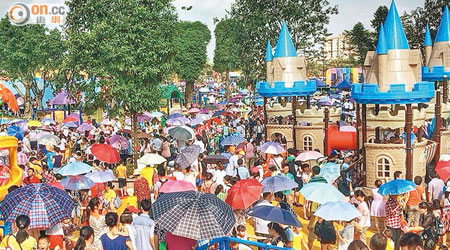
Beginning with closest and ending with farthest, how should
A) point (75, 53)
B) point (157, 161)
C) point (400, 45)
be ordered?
point (157, 161) < point (400, 45) < point (75, 53)

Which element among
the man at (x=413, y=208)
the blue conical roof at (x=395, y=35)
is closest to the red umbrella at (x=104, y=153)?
the man at (x=413, y=208)

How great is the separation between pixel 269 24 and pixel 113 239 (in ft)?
89.0

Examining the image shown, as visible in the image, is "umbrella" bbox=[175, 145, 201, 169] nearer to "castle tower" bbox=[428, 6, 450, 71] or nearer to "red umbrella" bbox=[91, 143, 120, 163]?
"red umbrella" bbox=[91, 143, 120, 163]

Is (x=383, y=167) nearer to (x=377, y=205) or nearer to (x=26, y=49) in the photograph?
(x=377, y=205)

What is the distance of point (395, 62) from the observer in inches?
570

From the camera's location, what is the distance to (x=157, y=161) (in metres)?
13.6

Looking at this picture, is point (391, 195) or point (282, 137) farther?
point (282, 137)

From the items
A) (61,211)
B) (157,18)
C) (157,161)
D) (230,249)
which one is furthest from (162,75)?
(230,249)

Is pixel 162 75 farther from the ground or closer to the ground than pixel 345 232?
farther from the ground

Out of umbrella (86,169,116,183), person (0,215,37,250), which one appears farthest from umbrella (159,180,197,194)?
person (0,215,37,250)

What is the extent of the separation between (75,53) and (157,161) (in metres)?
6.98

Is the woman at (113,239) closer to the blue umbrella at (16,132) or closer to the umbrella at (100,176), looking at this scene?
the umbrella at (100,176)

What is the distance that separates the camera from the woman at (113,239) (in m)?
7.57

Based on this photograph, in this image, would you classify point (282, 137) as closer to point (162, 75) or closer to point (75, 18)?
point (162, 75)
